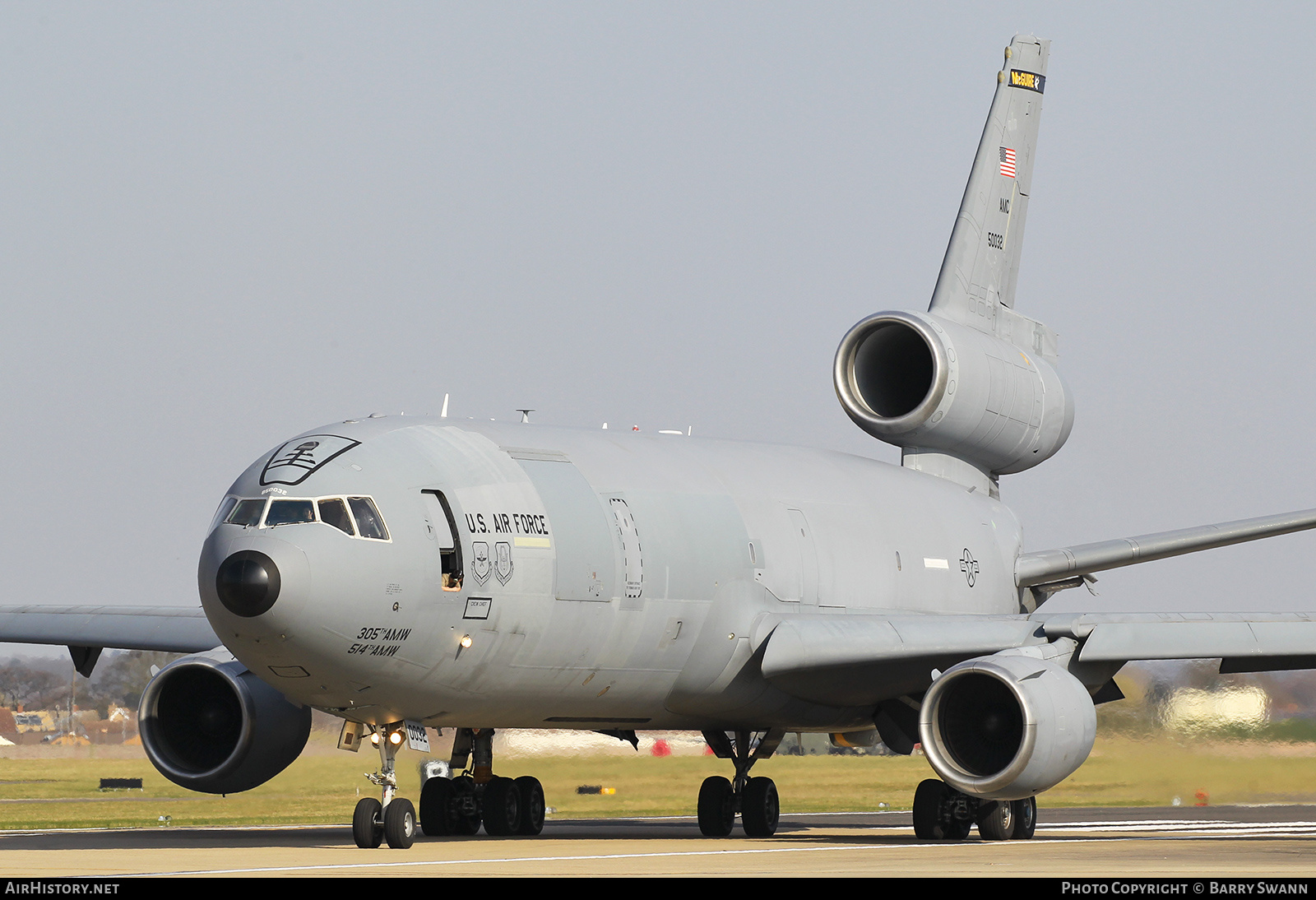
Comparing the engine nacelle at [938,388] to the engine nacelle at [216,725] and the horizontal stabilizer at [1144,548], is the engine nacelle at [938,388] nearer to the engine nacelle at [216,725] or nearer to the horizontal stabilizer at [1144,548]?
the horizontal stabilizer at [1144,548]

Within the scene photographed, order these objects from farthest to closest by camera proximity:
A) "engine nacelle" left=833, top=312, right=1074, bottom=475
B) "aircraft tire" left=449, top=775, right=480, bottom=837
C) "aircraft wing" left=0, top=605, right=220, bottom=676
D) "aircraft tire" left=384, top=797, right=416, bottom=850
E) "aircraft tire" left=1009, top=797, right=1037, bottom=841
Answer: "engine nacelle" left=833, top=312, right=1074, bottom=475
"aircraft wing" left=0, top=605, right=220, bottom=676
"aircraft tire" left=449, top=775, right=480, bottom=837
"aircraft tire" left=1009, top=797, right=1037, bottom=841
"aircraft tire" left=384, top=797, right=416, bottom=850

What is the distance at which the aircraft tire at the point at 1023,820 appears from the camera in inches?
A: 822

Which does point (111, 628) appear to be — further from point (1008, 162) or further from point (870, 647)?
point (1008, 162)

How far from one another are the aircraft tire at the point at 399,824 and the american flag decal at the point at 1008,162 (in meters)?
15.8

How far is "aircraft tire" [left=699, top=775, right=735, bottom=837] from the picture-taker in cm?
2127

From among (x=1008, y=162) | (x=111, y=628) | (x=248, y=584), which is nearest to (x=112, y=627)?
(x=111, y=628)

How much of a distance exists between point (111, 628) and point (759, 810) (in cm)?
767

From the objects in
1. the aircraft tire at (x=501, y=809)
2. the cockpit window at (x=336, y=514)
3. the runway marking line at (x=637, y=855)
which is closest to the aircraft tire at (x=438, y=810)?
the aircraft tire at (x=501, y=809)

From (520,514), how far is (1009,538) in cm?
1052

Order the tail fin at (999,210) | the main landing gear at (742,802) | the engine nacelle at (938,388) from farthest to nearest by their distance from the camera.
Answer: the tail fin at (999,210), the engine nacelle at (938,388), the main landing gear at (742,802)

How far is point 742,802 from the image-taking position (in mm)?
21406

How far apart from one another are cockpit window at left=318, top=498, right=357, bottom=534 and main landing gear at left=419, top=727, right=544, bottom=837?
5.37 metres

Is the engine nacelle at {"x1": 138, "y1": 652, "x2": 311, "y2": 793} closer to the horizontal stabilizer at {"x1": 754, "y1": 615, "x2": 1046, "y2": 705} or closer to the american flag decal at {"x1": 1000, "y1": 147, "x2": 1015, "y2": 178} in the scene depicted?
the horizontal stabilizer at {"x1": 754, "y1": 615, "x2": 1046, "y2": 705}

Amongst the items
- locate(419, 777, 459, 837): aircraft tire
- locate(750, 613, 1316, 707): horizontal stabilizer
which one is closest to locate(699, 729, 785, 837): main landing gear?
locate(750, 613, 1316, 707): horizontal stabilizer
